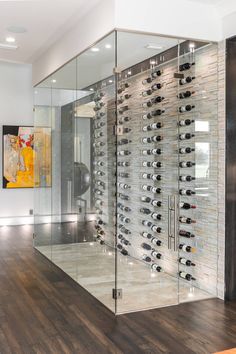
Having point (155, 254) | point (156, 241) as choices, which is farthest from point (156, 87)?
point (155, 254)

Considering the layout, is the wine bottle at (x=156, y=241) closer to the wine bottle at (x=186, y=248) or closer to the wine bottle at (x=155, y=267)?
the wine bottle at (x=155, y=267)

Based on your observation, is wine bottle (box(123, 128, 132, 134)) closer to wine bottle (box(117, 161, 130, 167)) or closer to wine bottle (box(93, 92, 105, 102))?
wine bottle (box(117, 161, 130, 167))

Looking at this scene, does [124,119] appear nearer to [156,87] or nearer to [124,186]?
[156,87]

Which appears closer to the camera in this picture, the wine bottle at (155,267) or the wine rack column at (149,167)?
the wine rack column at (149,167)

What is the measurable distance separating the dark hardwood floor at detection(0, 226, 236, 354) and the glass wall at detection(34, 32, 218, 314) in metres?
0.23

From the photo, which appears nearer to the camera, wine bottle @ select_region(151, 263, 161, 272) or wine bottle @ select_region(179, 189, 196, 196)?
wine bottle @ select_region(151, 263, 161, 272)

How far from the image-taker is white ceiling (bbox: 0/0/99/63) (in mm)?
4684

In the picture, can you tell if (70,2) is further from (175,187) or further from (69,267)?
(69,267)

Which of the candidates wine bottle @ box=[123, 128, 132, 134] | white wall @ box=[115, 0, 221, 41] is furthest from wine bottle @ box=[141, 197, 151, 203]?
white wall @ box=[115, 0, 221, 41]

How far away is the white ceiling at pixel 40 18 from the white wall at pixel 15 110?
130 inches

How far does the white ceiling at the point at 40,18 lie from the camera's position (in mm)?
4684

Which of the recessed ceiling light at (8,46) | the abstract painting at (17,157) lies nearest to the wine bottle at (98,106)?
the recessed ceiling light at (8,46)

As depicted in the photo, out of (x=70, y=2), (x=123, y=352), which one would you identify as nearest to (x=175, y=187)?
(x=123, y=352)

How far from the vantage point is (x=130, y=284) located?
14.5ft
